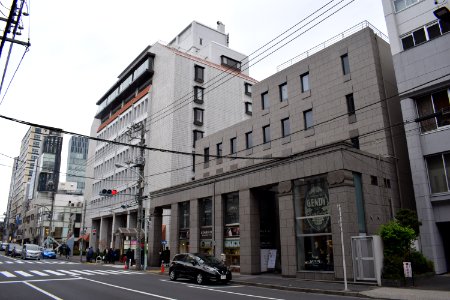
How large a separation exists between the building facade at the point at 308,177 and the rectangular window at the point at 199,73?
1491 cm

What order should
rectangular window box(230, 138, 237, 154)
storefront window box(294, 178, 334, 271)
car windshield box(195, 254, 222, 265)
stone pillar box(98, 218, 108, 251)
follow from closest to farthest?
car windshield box(195, 254, 222, 265) < storefront window box(294, 178, 334, 271) < rectangular window box(230, 138, 237, 154) < stone pillar box(98, 218, 108, 251)

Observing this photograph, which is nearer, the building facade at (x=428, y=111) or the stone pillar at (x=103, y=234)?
the building facade at (x=428, y=111)

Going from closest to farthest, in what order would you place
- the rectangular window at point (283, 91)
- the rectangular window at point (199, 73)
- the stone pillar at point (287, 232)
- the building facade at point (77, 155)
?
the stone pillar at point (287, 232) → the rectangular window at point (283, 91) → the rectangular window at point (199, 73) → the building facade at point (77, 155)

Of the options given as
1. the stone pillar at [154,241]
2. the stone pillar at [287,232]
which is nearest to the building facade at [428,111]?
the stone pillar at [287,232]

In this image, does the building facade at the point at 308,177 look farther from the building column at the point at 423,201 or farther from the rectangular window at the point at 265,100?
the building column at the point at 423,201

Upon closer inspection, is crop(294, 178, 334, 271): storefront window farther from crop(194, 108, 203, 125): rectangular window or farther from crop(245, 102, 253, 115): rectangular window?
crop(245, 102, 253, 115): rectangular window

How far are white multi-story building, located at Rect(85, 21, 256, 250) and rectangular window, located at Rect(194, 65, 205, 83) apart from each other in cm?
15

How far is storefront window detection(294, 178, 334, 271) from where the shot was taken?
20.2m

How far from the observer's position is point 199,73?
51.1 metres

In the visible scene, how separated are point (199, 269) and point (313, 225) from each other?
7.01 meters

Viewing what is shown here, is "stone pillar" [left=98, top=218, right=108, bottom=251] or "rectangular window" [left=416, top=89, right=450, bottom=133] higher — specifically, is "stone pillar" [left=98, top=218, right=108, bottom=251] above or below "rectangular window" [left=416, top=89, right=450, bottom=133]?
below

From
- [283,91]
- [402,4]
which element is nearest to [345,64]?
[402,4]

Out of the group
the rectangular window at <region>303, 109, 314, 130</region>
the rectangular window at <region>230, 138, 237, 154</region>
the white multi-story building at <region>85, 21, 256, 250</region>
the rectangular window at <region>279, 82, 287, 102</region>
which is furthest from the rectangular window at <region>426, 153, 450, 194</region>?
the white multi-story building at <region>85, 21, 256, 250</region>

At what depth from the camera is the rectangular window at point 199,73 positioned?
50.3m
